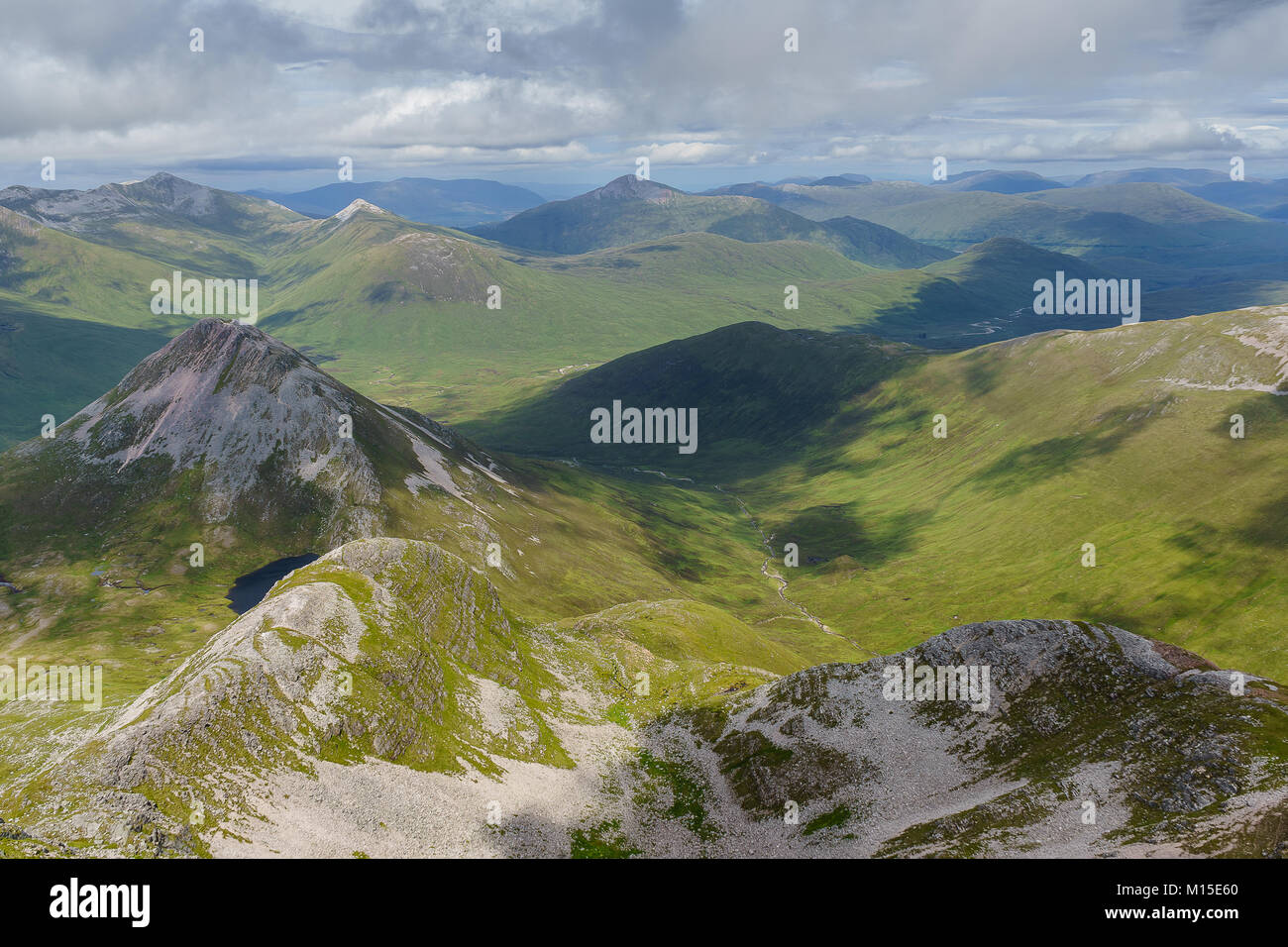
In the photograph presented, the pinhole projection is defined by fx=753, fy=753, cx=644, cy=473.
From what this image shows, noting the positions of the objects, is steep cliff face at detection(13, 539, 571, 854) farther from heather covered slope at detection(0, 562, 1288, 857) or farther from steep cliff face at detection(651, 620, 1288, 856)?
steep cliff face at detection(651, 620, 1288, 856)

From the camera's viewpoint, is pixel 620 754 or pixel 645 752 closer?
pixel 620 754

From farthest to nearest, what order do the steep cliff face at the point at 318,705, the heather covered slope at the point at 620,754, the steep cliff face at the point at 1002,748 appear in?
1. the steep cliff face at the point at 1002,748
2. the heather covered slope at the point at 620,754
3. the steep cliff face at the point at 318,705

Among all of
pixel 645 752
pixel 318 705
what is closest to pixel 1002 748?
pixel 645 752

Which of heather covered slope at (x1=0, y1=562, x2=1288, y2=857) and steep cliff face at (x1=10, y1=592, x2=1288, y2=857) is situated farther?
steep cliff face at (x1=10, y1=592, x2=1288, y2=857)

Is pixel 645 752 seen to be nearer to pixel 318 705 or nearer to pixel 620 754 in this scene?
pixel 620 754

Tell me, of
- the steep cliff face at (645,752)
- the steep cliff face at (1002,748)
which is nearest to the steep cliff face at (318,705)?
the steep cliff face at (645,752)

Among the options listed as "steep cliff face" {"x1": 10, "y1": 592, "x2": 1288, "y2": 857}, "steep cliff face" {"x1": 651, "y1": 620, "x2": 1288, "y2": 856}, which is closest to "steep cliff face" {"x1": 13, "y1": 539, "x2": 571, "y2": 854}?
"steep cliff face" {"x1": 10, "y1": 592, "x2": 1288, "y2": 857}

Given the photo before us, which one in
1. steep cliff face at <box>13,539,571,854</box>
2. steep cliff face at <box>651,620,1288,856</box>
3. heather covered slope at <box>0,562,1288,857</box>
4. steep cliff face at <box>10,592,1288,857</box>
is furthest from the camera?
steep cliff face at <box>651,620,1288,856</box>

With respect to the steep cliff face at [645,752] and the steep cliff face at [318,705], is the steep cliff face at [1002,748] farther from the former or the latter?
the steep cliff face at [318,705]
